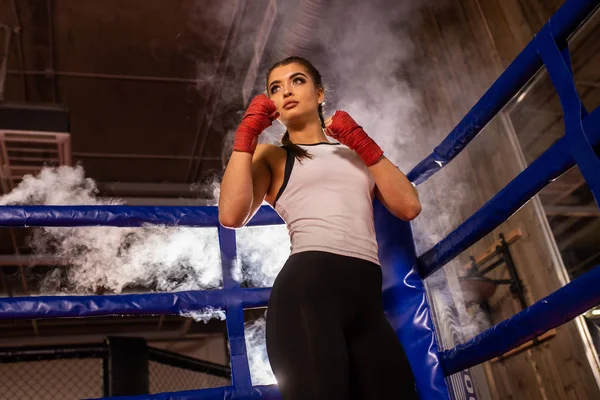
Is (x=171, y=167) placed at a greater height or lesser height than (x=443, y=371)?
greater

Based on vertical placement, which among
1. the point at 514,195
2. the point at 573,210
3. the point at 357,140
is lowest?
the point at 514,195

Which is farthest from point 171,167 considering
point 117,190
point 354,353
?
point 354,353

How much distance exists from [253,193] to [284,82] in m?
0.35

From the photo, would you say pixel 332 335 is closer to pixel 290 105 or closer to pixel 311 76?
pixel 290 105

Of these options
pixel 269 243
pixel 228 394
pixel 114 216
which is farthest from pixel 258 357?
pixel 228 394

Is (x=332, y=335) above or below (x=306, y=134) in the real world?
below

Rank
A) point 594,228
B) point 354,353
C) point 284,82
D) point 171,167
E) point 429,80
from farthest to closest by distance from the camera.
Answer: point 171,167
point 594,228
point 429,80
point 284,82
point 354,353

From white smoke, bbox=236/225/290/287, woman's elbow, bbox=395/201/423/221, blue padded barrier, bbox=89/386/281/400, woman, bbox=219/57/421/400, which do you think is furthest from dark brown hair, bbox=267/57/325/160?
white smoke, bbox=236/225/290/287

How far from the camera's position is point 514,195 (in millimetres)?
1124

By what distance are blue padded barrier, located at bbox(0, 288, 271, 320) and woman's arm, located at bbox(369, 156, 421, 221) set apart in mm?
495

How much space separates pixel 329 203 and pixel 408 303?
36 cm

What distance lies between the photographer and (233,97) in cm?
548

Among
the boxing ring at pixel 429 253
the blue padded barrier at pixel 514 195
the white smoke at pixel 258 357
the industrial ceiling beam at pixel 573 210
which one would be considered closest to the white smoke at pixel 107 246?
the boxing ring at pixel 429 253

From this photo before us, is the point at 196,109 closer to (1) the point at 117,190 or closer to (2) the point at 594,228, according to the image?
(1) the point at 117,190
